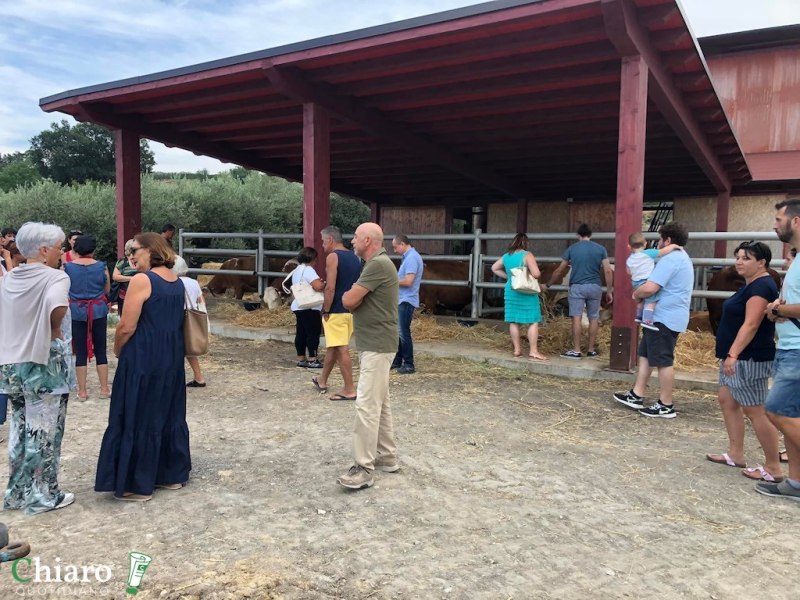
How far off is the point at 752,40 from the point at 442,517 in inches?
568

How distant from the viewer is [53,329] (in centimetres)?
325

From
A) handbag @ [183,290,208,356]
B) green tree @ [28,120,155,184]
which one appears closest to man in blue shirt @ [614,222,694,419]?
handbag @ [183,290,208,356]

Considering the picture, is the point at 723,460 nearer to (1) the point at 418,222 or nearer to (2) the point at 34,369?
(2) the point at 34,369

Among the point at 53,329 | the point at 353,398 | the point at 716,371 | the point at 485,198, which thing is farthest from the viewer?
the point at 485,198

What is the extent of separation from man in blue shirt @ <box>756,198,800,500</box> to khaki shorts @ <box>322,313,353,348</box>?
11.1 feet

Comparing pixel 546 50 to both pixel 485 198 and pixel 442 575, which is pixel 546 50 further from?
pixel 485 198

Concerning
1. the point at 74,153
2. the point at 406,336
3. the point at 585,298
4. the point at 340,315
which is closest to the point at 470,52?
the point at 585,298

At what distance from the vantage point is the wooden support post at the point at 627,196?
598cm

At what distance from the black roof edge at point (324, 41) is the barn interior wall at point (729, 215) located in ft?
34.1

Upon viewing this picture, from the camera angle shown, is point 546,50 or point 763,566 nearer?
point 763,566

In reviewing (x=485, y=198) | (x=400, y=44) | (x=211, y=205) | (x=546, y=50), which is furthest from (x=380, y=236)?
(x=211, y=205)

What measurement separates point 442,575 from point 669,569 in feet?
3.35

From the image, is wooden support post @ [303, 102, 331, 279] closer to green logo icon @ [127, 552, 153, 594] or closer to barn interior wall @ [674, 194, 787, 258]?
green logo icon @ [127, 552, 153, 594]

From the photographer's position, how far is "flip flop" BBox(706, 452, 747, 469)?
3.93 meters
